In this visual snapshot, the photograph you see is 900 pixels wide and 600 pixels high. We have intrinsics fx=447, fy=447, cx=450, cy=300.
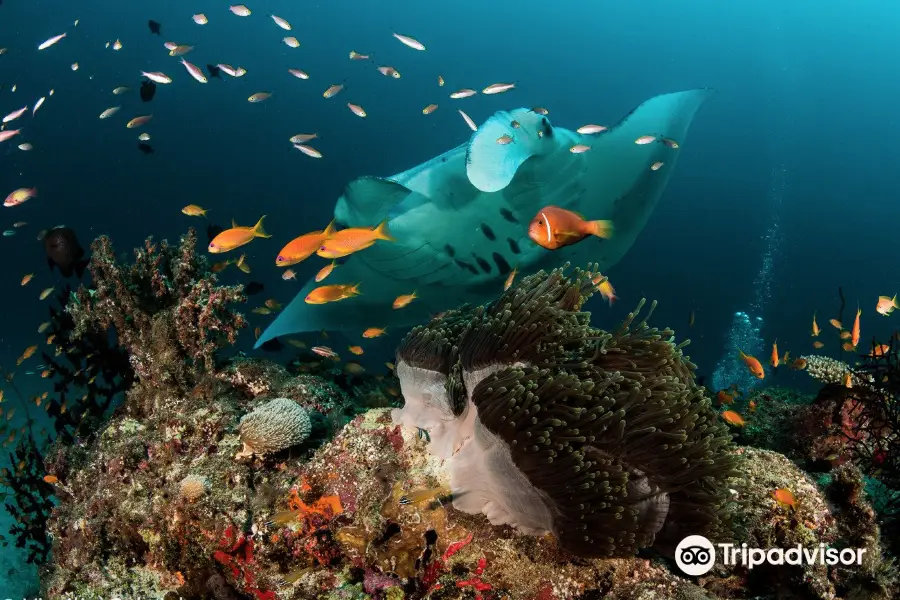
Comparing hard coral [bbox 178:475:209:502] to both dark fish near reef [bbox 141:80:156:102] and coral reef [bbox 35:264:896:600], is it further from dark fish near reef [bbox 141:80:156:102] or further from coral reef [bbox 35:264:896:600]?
dark fish near reef [bbox 141:80:156:102]

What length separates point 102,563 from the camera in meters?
3.44

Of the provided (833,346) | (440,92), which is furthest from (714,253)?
(440,92)

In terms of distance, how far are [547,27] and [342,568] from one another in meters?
87.4

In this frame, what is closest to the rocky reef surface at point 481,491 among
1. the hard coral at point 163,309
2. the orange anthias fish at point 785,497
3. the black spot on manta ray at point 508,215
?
the orange anthias fish at point 785,497

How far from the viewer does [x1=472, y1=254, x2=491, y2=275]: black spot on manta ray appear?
7.81 meters

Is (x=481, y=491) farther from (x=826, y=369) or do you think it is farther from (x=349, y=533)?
(x=826, y=369)

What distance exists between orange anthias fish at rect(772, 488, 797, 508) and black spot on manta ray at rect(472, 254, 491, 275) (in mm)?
5581

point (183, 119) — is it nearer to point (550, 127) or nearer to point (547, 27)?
point (547, 27)

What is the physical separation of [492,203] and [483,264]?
1.31 meters

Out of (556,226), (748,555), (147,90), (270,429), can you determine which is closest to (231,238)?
(270,429)

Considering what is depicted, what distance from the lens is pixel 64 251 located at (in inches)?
249

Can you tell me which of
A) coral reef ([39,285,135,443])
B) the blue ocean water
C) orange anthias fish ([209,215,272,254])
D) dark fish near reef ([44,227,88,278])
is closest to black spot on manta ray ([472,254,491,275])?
orange anthias fish ([209,215,272,254])

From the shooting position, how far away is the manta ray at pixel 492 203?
19.8 feet

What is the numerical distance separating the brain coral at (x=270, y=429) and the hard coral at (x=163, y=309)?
138cm
